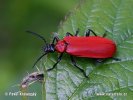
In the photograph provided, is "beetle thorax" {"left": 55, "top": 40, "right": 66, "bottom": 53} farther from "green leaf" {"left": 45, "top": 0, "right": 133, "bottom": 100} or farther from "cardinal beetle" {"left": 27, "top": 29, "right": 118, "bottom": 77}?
"green leaf" {"left": 45, "top": 0, "right": 133, "bottom": 100}

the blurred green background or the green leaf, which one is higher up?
the blurred green background

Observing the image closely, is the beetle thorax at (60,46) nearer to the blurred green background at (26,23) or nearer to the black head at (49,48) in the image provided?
the black head at (49,48)

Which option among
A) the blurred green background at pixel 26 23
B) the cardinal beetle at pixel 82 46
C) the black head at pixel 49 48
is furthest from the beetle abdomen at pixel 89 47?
the blurred green background at pixel 26 23

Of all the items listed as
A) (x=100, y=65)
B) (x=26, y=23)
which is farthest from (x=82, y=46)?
(x=26, y=23)

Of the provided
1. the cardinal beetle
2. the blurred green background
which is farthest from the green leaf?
the blurred green background

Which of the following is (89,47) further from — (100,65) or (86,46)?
(100,65)
